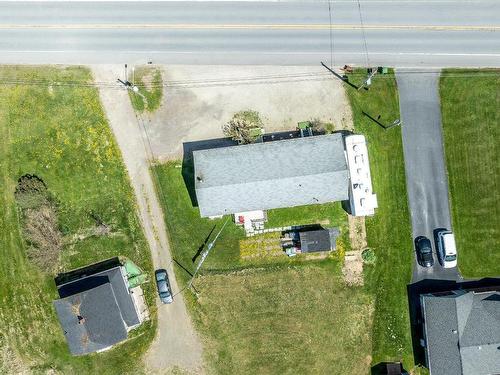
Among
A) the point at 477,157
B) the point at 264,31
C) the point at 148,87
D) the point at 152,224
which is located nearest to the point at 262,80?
the point at 264,31

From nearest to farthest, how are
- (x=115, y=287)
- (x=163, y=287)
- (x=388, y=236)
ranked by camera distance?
(x=115, y=287), (x=163, y=287), (x=388, y=236)

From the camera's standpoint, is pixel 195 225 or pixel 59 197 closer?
pixel 195 225

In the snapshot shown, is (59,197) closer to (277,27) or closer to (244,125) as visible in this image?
(244,125)

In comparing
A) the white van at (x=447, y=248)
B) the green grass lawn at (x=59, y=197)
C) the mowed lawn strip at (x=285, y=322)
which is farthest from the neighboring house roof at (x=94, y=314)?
the white van at (x=447, y=248)

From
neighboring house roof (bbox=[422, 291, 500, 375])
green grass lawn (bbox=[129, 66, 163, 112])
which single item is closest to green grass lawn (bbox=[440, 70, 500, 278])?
neighboring house roof (bbox=[422, 291, 500, 375])

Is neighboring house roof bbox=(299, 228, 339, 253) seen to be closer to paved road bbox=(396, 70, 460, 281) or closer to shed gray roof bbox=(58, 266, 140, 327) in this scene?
paved road bbox=(396, 70, 460, 281)

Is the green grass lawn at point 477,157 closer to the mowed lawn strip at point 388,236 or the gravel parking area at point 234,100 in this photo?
the mowed lawn strip at point 388,236

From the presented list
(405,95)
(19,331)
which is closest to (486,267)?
Result: (405,95)
